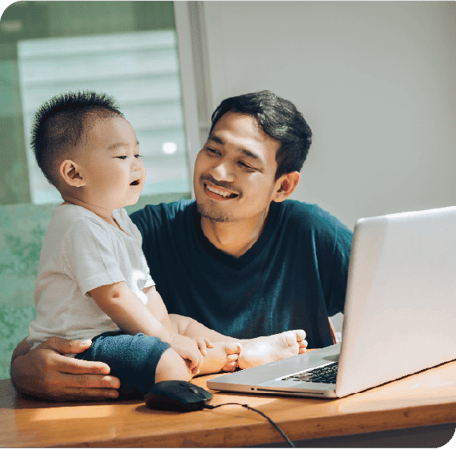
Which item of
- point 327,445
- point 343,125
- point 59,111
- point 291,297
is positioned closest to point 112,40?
point 343,125

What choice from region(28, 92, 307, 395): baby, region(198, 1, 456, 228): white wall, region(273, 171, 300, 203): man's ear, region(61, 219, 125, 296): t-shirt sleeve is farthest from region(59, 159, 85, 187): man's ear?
region(198, 1, 456, 228): white wall

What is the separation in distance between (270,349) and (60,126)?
2.21 ft

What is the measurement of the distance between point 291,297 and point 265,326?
0.13m

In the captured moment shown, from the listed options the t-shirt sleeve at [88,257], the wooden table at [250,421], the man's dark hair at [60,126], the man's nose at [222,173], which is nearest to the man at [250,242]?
the man's nose at [222,173]

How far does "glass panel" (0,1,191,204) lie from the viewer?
231 centimetres

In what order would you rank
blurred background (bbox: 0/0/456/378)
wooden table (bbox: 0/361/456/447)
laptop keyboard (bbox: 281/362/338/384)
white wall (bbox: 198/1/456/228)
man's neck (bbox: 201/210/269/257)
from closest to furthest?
wooden table (bbox: 0/361/456/447), laptop keyboard (bbox: 281/362/338/384), man's neck (bbox: 201/210/269/257), blurred background (bbox: 0/0/456/378), white wall (bbox: 198/1/456/228)

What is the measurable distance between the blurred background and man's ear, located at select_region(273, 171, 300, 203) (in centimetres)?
78

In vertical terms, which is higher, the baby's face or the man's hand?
the baby's face

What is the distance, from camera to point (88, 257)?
38.6 inches

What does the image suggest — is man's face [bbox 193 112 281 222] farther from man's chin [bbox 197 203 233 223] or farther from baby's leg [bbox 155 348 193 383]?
baby's leg [bbox 155 348 193 383]

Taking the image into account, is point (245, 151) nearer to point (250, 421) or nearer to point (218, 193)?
point (218, 193)

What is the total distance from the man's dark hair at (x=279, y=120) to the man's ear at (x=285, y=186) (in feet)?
0.06

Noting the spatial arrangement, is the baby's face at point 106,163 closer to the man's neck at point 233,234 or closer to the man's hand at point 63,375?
the man's hand at point 63,375

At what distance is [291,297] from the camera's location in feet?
5.13
